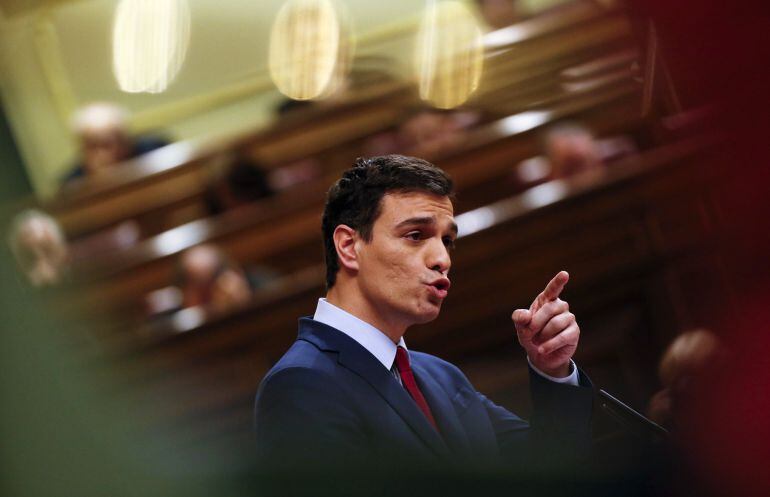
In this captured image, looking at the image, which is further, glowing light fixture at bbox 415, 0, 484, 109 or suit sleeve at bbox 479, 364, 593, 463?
glowing light fixture at bbox 415, 0, 484, 109

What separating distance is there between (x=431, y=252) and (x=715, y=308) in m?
0.41

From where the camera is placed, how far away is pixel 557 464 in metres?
0.54

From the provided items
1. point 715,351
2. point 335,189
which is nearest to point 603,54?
point 715,351

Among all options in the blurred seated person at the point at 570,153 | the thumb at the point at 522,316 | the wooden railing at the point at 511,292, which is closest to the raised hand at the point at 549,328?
the thumb at the point at 522,316

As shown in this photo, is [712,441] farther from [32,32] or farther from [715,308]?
[32,32]

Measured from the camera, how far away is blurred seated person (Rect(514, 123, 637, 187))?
1057mm

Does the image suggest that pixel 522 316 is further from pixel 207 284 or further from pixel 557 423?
pixel 207 284

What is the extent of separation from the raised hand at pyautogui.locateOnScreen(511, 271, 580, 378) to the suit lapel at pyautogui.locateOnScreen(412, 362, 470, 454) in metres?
0.05

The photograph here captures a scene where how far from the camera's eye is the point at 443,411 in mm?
568

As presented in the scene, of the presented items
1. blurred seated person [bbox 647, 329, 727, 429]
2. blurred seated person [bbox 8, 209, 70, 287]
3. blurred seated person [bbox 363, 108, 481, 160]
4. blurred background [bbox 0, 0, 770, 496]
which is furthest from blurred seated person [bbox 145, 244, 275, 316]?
blurred seated person [bbox 647, 329, 727, 429]

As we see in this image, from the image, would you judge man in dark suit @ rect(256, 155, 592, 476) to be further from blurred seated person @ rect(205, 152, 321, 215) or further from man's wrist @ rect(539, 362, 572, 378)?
blurred seated person @ rect(205, 152, 321, 215)

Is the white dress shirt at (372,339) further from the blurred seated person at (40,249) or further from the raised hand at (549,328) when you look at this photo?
the blurred seated person at (40,249)

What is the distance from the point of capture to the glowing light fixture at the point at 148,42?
158cm

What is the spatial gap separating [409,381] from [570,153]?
59 centimetres
